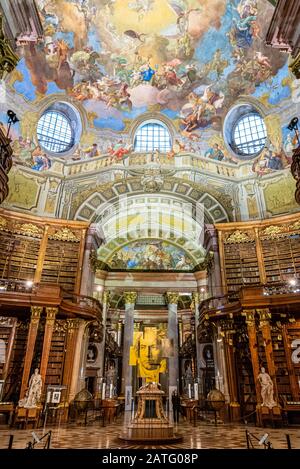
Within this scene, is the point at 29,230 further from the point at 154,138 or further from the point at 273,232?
the point at 273,232

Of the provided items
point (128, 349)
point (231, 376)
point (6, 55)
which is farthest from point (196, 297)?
point (6, 55)

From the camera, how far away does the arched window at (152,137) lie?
58.7 feet

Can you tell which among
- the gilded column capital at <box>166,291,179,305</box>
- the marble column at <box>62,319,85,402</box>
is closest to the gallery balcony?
the marble column at <box>62,319,85,402</box>

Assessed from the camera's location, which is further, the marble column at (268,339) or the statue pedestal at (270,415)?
the marble column at (268,339)

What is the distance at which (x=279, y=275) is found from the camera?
45.1 ft

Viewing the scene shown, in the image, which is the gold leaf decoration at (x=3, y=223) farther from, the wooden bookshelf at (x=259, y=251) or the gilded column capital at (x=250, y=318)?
the gilded column capital at (x=250, y=318)

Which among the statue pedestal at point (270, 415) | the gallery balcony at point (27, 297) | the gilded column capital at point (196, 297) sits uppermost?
the gilded column capital at point (196, 297)

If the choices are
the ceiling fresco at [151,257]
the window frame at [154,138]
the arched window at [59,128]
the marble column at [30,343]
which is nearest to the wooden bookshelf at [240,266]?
the ceiling fresco at [151,257]

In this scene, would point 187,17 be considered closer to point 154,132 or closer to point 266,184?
point 154,132

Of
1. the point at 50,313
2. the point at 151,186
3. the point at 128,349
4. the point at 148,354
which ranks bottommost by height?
the point at 148,354

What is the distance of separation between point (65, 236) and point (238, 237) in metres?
8.46

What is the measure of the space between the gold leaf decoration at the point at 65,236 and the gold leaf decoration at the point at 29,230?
0.58 metres

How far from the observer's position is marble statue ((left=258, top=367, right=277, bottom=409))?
9.92 metres

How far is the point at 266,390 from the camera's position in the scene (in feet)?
33.0
